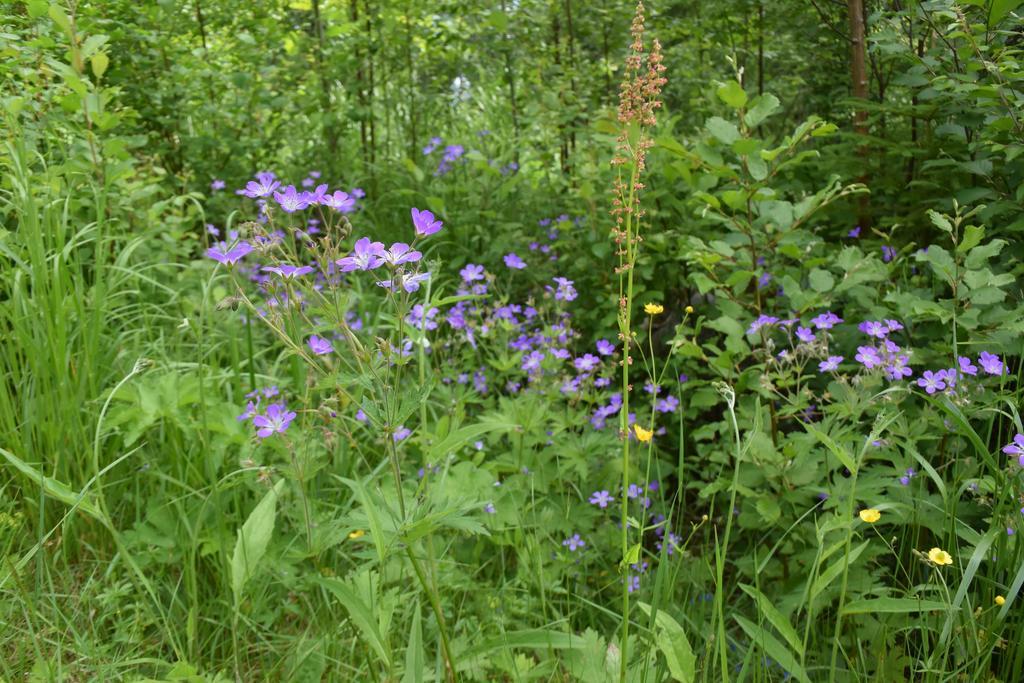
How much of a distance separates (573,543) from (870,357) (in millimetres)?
808

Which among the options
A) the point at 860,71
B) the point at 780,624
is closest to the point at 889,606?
the point at 780,624

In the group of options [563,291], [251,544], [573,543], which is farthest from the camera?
[563,291]

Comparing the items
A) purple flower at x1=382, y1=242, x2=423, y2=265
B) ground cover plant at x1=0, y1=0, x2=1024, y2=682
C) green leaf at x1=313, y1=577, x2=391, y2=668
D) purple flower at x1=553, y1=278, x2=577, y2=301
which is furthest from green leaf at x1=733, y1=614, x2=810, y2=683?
purple flower at x1=553, y1=278, x2=577, y2=301

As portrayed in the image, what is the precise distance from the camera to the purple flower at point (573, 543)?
6.09 feet

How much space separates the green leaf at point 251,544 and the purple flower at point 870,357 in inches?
51.6

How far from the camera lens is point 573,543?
73.6 inches

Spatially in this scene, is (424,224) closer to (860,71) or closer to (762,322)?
(762,322)

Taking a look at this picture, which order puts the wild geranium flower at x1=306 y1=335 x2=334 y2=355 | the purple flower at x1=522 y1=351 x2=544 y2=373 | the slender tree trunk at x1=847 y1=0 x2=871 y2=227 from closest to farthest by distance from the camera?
the wild geranium flower at x1=306 y1=335 x2=334 y2=355 → the purple flower at x1=522 y1=351 x2=544 y2=373 → the slender tree trunk at x1=847 y1=0 x2=871 y2=227

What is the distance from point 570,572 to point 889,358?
0.89m

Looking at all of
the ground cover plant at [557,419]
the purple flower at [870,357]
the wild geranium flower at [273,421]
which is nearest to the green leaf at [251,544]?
the ground cover plant at [557,419]

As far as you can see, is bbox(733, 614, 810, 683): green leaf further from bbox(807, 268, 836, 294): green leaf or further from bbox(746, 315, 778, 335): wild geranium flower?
bbox(807, 268, 836, 294): green leaf

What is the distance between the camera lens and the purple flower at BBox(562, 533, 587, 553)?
1.86m

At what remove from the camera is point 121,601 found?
1729mm

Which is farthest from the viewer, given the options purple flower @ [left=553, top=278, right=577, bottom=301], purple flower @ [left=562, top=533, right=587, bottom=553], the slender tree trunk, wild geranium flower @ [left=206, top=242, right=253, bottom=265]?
the slender tree trunk
